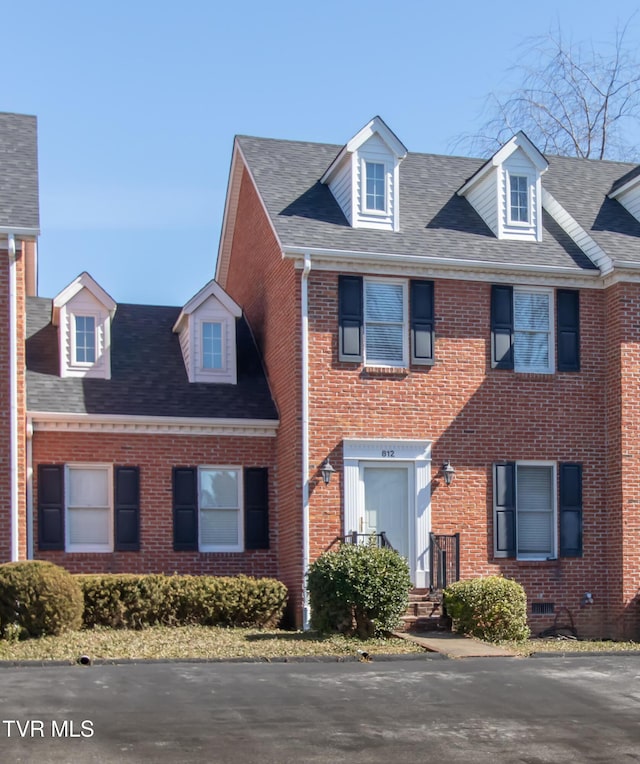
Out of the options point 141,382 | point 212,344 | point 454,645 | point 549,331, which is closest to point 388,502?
point 454,645

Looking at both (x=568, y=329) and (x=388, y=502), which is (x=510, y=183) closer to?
(x=568, y=329)

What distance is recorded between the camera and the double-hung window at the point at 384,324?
21000 mm

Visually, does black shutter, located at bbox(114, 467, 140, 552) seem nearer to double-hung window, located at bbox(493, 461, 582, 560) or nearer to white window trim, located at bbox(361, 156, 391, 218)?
double-hung window, located at bbox(493, 461, 582, 560)

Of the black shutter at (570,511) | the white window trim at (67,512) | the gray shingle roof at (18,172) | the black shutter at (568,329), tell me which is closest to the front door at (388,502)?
the black shutter at (570,511)

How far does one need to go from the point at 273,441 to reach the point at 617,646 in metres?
7.02

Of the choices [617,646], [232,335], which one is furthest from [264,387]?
[617,646]

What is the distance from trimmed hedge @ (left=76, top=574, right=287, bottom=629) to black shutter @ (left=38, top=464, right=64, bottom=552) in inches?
59.2

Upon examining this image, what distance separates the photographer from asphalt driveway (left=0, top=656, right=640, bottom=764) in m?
10.6

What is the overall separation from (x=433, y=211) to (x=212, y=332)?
16.0 feet

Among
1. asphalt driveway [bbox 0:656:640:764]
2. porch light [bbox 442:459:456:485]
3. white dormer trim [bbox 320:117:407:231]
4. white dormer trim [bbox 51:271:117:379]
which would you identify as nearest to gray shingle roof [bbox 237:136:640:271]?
white dormer trim [bbox 320:117:407:231]

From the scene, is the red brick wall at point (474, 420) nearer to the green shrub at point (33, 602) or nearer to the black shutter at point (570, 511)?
the black shutter at point (570, 511)

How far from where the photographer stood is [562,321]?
71.5 feet

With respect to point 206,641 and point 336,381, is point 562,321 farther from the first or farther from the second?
point 206,641

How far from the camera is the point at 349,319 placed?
20.8 meters
